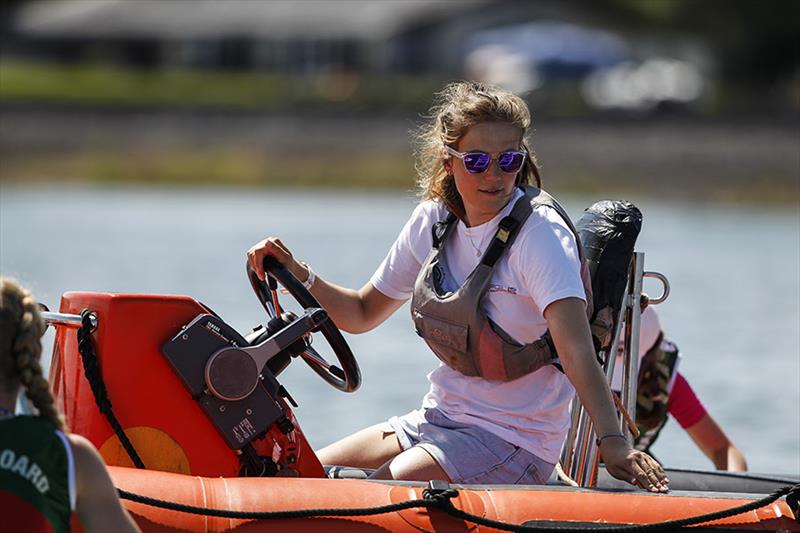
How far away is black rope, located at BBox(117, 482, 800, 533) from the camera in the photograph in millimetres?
3303

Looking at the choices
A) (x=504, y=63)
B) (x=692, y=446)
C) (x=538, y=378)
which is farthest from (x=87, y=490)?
(x=504, y=63)

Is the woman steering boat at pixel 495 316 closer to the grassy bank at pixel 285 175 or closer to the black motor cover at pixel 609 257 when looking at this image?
the black motor cover at pixel 609 257

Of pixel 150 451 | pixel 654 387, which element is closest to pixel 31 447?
pixel 150 451

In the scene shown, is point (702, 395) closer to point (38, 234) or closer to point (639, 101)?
point (38, 234)

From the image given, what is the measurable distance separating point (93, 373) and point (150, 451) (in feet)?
0.79

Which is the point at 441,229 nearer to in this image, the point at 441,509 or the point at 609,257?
the point at 609,257

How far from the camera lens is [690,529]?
352cm

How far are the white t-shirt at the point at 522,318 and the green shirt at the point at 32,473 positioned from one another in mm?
1342

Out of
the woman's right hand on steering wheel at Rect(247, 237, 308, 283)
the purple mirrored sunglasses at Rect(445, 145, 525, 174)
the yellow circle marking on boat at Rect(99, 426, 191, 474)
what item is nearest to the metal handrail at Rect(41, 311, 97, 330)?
the yellow circle marking on boat at Rect(99, 426, 191, 474)

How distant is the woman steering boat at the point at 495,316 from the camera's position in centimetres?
369

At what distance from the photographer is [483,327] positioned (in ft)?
12.3

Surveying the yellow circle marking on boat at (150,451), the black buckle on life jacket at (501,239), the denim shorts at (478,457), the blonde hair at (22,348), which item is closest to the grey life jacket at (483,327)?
the black buckle on life jacket at (501,239)

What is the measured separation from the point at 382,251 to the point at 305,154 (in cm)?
1029

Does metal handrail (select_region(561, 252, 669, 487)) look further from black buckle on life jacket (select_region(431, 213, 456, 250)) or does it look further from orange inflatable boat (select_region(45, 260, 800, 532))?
black buckle on life jacket (select_region(431, 213, 456, 250))
